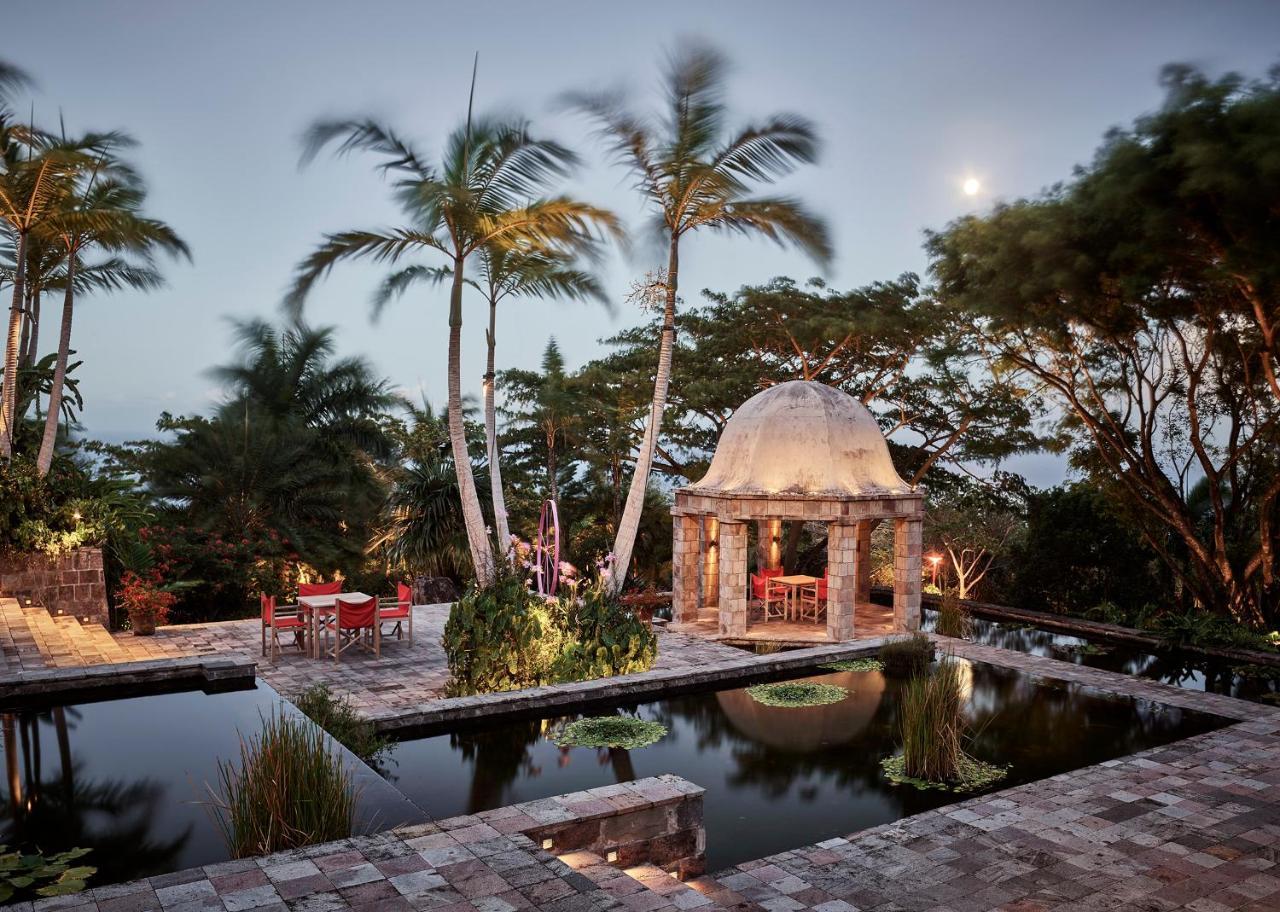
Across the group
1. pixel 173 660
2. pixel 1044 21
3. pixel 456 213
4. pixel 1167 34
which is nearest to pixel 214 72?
pixel 456 213

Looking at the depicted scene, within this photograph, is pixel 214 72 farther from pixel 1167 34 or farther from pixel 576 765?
pixel 1167 34

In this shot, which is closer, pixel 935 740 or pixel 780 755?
pixel 935 740

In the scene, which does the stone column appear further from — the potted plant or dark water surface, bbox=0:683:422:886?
dark water surface, bbox=0:683:422:886

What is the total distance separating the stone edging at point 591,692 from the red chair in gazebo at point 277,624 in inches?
127

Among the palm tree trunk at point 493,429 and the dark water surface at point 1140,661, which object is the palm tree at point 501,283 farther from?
the dark water surface at point 1140,661

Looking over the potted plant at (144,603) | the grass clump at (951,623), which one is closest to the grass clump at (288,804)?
the potted plant at (144,603)

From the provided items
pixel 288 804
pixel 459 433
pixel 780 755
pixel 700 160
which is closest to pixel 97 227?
pixel 459 433

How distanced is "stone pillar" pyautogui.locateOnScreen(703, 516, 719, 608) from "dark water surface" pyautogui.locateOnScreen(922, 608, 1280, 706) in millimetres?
3856

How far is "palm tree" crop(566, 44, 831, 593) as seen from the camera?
1202cm

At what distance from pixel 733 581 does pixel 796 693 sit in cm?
342

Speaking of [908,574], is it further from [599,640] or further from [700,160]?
[700,160]

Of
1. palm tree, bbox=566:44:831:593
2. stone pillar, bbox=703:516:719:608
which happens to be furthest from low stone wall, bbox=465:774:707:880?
stone pillar, bbox=703:516:719:608

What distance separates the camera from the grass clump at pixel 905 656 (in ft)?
39.1

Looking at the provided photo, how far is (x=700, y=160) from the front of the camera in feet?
40.1
